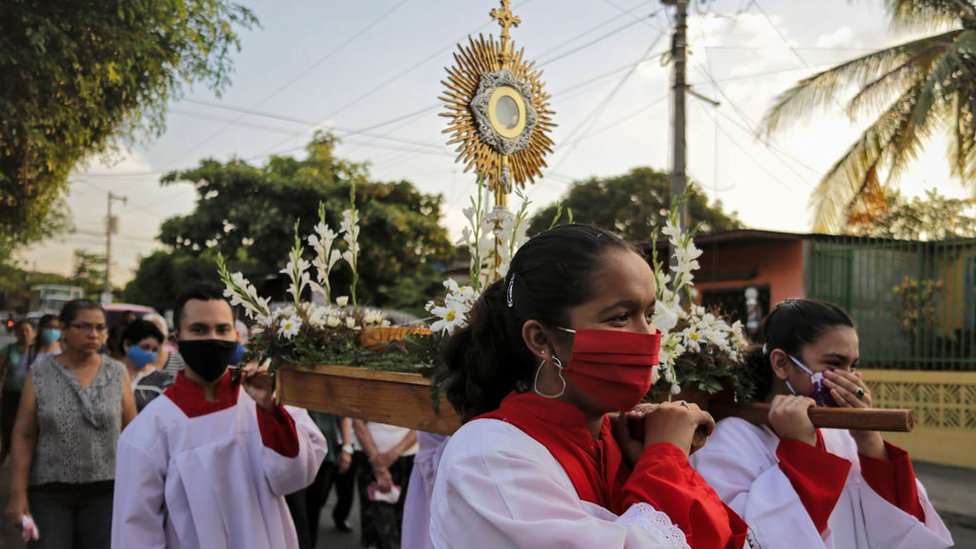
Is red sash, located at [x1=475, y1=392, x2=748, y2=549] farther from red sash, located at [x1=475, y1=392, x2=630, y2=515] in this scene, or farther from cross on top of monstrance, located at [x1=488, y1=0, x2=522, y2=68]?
cross on top of monstrance, located at [x1=488, y1=0, x2=522, y2=68]

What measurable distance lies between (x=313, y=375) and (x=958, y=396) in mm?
9879

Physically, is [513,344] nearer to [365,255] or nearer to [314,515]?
[314,515]

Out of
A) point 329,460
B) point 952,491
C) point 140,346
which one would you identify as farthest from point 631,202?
point 140,346

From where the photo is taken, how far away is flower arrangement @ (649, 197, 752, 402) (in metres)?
2.37

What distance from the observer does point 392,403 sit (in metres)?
2.82

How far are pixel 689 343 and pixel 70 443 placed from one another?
3325mm

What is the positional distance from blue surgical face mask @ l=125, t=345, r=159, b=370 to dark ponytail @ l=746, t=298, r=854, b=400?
16.0ft

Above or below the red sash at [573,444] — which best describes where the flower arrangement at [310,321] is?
above

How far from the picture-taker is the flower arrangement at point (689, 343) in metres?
2.37

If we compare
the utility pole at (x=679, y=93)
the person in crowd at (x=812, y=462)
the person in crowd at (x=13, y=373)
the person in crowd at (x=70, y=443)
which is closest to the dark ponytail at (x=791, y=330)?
the person in crowd at (x=812, y=462)

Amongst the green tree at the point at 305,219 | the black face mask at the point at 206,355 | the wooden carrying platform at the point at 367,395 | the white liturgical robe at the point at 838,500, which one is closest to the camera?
the white liturgical robe at the point at 838,500

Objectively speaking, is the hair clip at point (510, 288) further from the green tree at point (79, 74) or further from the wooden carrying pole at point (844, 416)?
the green tree at point (79, 74)

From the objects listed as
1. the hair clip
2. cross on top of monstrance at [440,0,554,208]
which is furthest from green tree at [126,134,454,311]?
the hair clip

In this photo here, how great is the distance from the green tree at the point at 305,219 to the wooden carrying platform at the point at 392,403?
16185 mm
